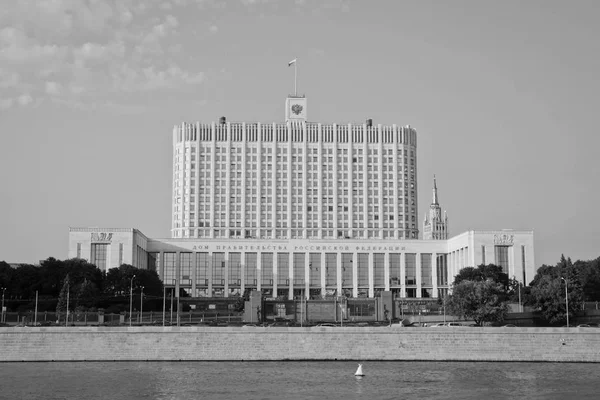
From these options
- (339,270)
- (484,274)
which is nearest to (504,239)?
(484,274)

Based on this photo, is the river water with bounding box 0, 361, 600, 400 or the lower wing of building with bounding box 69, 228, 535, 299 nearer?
the river water with bounding box 0, 361, 600, 400

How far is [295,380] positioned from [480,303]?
43281 millimetres

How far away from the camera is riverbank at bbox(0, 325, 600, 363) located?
84.4m

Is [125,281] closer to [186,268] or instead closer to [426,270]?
[186,268]

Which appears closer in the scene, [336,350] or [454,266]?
[336,350]

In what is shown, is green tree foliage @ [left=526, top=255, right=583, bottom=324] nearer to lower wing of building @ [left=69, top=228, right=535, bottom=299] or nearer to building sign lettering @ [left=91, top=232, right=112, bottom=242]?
lower wing of building @ [left=69, top=228, right=535, bottom=299]

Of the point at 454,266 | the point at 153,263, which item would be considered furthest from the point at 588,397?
the point at 153,263

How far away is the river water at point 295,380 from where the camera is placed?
64.5m

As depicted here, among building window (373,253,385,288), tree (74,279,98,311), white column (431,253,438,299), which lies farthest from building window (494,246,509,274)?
tree (74,279,98,311)

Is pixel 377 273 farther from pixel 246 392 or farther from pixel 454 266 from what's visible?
pixel 246 392

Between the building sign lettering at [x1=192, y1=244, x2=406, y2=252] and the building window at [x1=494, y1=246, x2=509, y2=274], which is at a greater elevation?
the building sign lettering at [x1=192, y1=244, x2=406, y2=252]

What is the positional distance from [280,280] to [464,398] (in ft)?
426

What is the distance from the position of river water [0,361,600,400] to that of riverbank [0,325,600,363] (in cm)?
156

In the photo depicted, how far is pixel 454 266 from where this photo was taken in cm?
19112
